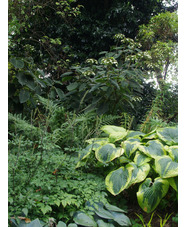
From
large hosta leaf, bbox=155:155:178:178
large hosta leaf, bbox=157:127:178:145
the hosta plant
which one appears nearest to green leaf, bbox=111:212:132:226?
the hosta plant

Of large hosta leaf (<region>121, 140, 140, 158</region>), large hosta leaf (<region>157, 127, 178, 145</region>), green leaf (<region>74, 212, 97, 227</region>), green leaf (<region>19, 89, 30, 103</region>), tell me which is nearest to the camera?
green leaf (<region>74, 212, 97, 227</region>)

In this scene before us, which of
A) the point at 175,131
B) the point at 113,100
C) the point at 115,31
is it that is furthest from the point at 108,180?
the point at 115,31

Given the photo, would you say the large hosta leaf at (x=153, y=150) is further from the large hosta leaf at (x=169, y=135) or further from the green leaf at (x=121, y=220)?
the green leaf at (x=121, y=220)

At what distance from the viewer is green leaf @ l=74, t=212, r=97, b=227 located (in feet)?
3.60

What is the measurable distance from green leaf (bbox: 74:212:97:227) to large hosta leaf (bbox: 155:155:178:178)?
49cm

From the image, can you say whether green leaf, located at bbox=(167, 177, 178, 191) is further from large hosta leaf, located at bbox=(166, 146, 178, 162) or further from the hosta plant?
large hosta leaf, located at bbox=(166, 146, 178, 162)

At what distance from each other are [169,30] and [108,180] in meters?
4.25

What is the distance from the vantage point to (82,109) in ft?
8.55

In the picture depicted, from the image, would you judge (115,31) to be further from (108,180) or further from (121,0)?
(108,180)

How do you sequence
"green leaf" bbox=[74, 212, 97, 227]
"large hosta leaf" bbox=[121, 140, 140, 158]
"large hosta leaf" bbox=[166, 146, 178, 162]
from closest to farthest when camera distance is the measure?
"green leaf" bbox=[74, 212, 97, 227]
"large hosta leaf" bbox=[166, 146, 178, 162]
"large hosta leaf" bbox=[121, 140, 140, 158]

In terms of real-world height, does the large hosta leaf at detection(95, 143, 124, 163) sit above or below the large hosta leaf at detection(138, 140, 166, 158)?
below

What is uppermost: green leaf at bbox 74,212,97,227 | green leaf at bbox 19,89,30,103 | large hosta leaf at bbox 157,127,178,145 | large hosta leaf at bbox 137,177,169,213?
green leaf at bbox 19,89,30,103
